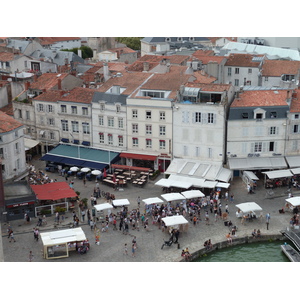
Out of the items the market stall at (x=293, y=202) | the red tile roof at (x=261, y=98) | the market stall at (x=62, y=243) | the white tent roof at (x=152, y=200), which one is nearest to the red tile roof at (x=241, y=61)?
the red tile roof at (x=261, y=98)

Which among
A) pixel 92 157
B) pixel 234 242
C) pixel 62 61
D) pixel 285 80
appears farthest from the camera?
pixel 62 61

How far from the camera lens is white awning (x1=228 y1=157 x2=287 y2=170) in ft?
206

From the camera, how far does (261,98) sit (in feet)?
212

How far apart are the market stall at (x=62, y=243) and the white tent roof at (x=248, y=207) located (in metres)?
15.8

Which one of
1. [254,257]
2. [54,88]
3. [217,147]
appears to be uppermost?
[54,88]

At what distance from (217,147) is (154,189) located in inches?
338

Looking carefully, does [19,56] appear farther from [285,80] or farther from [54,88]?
[285,80]

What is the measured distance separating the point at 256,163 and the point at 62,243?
25720 mm

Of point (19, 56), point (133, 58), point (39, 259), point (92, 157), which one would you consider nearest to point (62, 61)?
point (19, 56)

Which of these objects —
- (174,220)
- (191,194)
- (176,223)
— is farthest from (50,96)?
(176,223)

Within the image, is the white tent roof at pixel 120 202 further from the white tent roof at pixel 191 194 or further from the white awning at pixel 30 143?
the white awning at pixel 30 143

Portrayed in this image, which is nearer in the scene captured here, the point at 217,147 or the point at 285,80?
the point at 217,147
